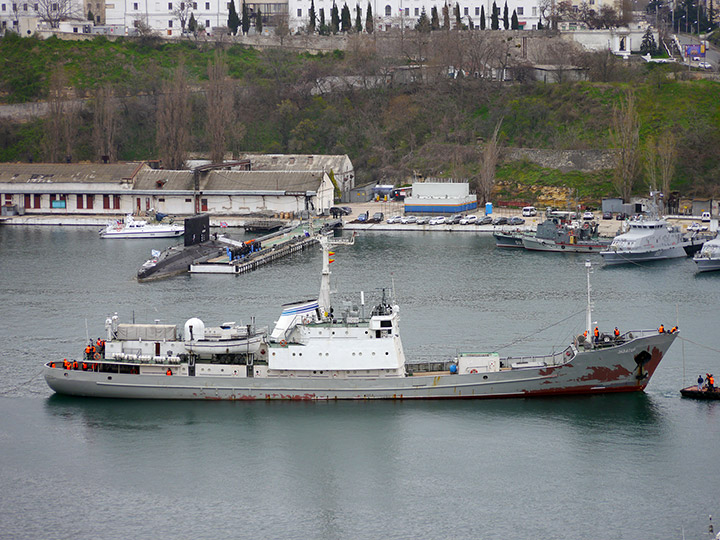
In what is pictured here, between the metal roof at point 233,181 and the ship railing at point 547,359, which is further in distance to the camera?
the metal roof at point 233,181

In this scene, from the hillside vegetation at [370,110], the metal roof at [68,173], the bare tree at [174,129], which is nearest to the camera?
the metal roof at [68,173]

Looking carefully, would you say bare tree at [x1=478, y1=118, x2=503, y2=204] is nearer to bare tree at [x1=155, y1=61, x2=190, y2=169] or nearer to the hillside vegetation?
the hillside vegetation

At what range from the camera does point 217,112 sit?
91375mm

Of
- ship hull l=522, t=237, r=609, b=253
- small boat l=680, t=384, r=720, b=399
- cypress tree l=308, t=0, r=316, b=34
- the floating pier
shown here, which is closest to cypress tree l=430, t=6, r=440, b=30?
cypress tree l=308, t=0, r=316, b=34

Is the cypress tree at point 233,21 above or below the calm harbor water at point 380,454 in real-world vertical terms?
above

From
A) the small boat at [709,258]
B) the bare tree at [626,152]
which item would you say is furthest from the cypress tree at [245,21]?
the small boat at [709,258]

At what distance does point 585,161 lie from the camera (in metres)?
85.9

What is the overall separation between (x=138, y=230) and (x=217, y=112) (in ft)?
66.9

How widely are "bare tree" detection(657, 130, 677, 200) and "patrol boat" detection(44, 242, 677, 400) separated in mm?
45184

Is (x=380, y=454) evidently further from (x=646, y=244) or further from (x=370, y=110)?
(x=370, y=110)

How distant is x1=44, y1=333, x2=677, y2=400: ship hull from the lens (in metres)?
35.5

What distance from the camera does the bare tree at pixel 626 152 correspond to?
79.0 metres

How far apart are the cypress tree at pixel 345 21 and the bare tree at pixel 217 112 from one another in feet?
88.2

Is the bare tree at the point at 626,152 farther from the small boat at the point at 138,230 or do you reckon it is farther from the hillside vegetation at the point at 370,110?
the small boat at the point at 138,230
